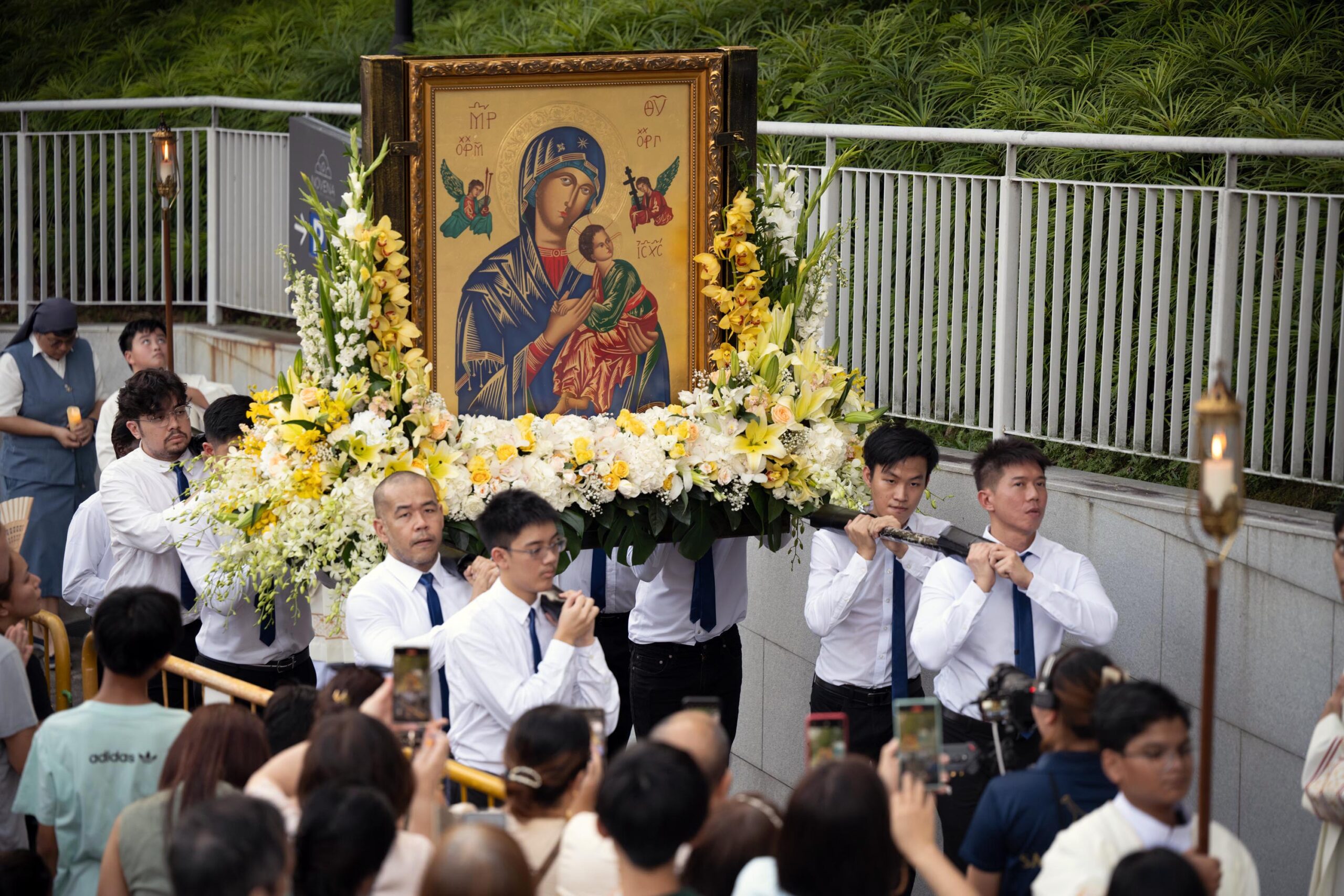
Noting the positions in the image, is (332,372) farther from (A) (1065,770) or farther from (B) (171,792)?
(A) (1065,770)

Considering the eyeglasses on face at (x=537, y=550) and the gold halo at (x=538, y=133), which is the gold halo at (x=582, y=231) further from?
the eyeglasses on face at (x=537, y=550)

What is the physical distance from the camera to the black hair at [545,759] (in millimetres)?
3803

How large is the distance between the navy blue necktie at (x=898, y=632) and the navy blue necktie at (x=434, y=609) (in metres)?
1.72

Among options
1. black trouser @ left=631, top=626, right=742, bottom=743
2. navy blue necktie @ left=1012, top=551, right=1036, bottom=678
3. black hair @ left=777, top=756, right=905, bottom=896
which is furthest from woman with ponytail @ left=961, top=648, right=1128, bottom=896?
black trouser @ left=631, top=626, right=742, bottom=743

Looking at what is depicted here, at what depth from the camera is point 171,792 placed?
3.86m

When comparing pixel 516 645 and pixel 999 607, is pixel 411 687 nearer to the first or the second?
pixel 516 645

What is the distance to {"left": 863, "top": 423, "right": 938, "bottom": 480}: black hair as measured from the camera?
18.9 feet

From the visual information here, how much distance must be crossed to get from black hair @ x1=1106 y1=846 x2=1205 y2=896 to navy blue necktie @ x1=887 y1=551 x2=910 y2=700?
9.01ft

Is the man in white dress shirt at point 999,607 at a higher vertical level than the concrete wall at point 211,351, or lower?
lower

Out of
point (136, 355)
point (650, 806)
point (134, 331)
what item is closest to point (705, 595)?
point (650, 806)

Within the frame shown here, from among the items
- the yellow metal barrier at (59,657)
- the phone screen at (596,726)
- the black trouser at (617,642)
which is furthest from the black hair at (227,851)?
the black trouser at (617,642)

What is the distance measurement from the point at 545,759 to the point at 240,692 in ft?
5.70

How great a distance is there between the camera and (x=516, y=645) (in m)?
4.89

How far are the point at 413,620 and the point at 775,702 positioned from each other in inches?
127
